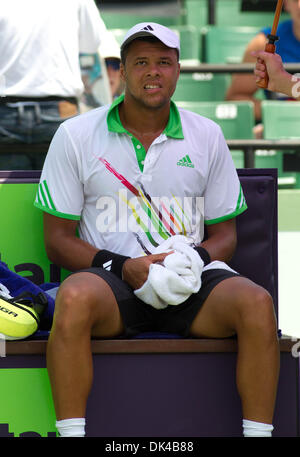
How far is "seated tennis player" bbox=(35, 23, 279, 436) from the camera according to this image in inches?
112

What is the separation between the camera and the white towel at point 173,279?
2764mm

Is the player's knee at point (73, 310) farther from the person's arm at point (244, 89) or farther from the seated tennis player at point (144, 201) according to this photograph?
the person's arm at point (244, 89)

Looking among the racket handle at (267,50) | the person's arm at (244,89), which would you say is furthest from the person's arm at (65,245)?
the person's arm at (244,89)

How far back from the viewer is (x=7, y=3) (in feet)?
13.3

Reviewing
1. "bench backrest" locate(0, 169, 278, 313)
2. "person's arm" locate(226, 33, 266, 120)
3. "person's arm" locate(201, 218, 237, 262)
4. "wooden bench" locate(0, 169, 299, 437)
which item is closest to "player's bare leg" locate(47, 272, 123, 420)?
"wooden bench" locate(0, 169, 299, 437)

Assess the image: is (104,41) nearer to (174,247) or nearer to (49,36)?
(49,36)

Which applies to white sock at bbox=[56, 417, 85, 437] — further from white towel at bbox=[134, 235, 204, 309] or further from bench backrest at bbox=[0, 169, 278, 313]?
bench backrest at bbox=[0, 169, 278, 313]

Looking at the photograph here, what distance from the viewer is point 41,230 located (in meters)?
3.35

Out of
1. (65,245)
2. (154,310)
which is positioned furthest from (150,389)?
(65,245)

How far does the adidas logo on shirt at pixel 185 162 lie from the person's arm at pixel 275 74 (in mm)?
380

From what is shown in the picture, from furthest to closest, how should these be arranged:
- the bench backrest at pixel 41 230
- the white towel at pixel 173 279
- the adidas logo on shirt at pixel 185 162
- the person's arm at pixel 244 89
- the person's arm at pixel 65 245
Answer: the person's arm at pixel 244 89 → the bench backrest at pixel 41 230 → the adidas logo on shirt at pixel 185 162 → the person's arm at pixel 65 245 → the white towel at pixel 173 279

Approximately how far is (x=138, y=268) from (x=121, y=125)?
22.7 inches

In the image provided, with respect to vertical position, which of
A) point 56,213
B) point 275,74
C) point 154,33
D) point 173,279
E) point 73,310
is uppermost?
point 154,33

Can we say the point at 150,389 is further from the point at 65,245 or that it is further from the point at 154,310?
the point at 65,245
